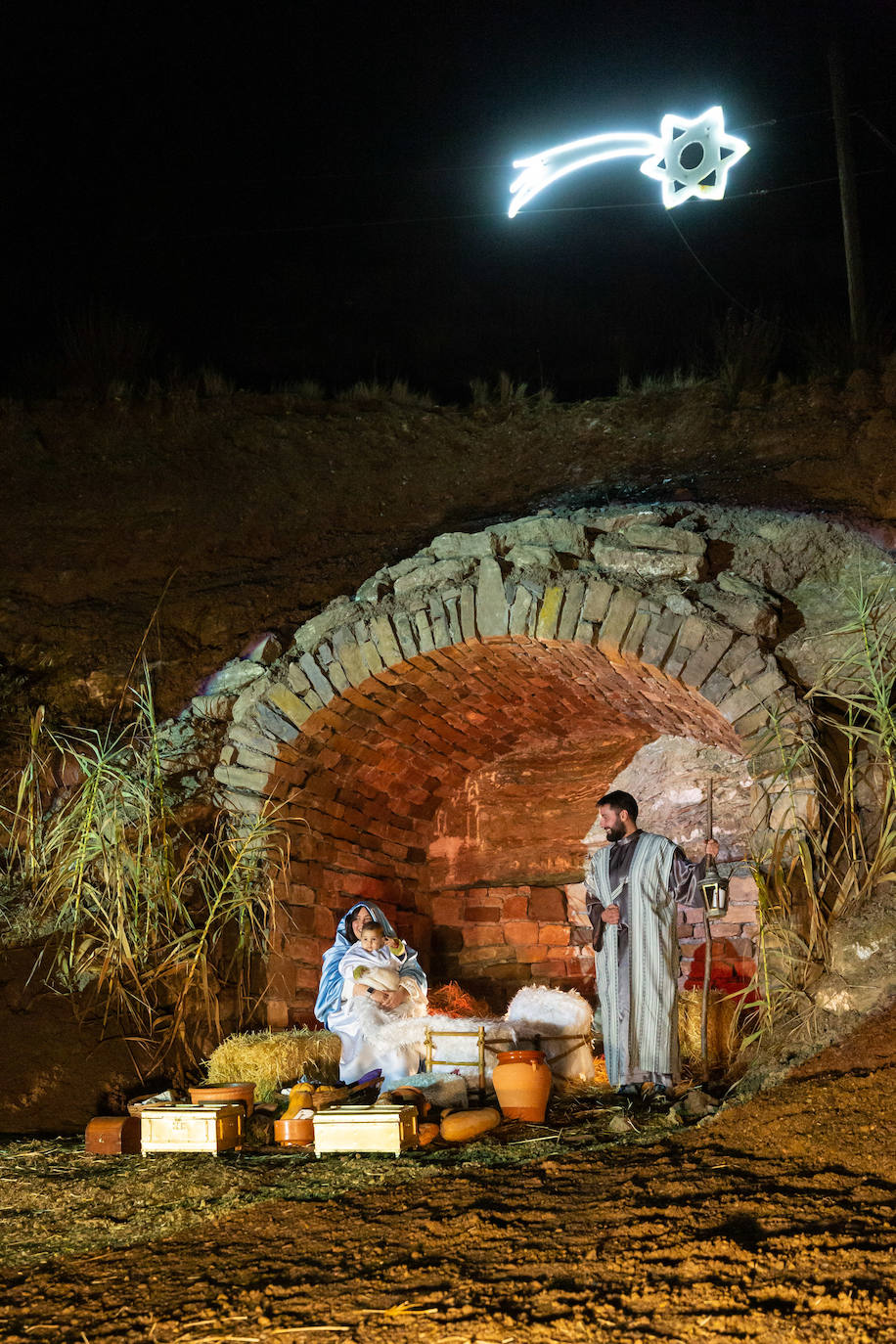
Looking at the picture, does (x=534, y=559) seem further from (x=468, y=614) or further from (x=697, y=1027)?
(x=697, y=1027)

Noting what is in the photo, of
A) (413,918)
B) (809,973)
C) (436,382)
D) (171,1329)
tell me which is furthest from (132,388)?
(171,1329)

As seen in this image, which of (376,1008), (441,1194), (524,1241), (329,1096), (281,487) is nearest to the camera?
(524,1241)

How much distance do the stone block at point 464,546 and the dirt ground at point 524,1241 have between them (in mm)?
3166

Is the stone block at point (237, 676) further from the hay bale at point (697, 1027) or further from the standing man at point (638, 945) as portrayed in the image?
the hay bale at point (697, 1027)

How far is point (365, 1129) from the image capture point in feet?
13.6

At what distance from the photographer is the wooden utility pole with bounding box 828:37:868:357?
429 inches

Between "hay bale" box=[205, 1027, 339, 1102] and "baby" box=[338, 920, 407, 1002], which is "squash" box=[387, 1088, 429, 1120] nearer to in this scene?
"hay bale" box=[205, 1027, 339, 1102]

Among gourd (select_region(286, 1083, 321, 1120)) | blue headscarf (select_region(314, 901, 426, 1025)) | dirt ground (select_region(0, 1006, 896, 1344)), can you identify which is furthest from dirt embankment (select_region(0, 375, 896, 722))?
dirt ground (select_region(0, 1006, 896, 1344))

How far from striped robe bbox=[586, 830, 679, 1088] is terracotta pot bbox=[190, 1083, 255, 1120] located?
1786 millimetres

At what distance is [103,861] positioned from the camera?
5.45 m

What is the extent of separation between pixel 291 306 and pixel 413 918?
14636mm

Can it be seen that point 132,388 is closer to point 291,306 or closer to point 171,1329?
point 291,306

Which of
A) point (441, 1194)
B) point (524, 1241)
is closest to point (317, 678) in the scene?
point (441, 1194)

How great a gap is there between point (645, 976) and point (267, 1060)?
1896 millimetres
